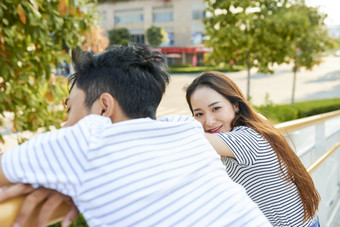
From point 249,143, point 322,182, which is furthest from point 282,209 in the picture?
point 322,182

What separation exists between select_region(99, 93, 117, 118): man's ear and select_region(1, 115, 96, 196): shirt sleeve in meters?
0.19

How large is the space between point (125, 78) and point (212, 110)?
2.40 ft

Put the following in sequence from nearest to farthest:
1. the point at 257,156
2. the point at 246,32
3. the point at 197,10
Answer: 1. the point at 257,156
2. the point at 246,32
3. the point at 197,10

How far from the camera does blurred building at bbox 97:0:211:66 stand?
131 feet

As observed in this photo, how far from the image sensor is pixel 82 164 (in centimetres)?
89

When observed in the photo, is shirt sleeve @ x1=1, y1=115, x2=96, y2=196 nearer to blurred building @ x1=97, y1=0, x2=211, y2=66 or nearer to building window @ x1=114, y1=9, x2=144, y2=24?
blurred building @ x1=97, y1=0, x2=211, y2=66

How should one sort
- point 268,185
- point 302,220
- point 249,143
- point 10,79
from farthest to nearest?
point 10,79 < point 302,220 < point 268,185 < point 249,143

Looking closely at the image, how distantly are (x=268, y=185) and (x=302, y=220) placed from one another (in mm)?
319

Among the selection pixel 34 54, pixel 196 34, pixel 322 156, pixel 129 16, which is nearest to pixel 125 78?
pixel 34 54

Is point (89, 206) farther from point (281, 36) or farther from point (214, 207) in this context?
point (281, 36)

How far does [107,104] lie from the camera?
3.58 ft

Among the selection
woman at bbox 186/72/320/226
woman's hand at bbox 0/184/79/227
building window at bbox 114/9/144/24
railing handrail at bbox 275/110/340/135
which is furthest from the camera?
building window at bbox 114/9/144/24

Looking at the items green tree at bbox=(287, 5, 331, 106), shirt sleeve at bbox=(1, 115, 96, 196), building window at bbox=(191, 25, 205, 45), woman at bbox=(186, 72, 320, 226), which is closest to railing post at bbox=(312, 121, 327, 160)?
woman at bbox=(186, 72, 320, 226)

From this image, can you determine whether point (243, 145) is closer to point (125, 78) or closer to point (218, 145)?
point (218, 145)
